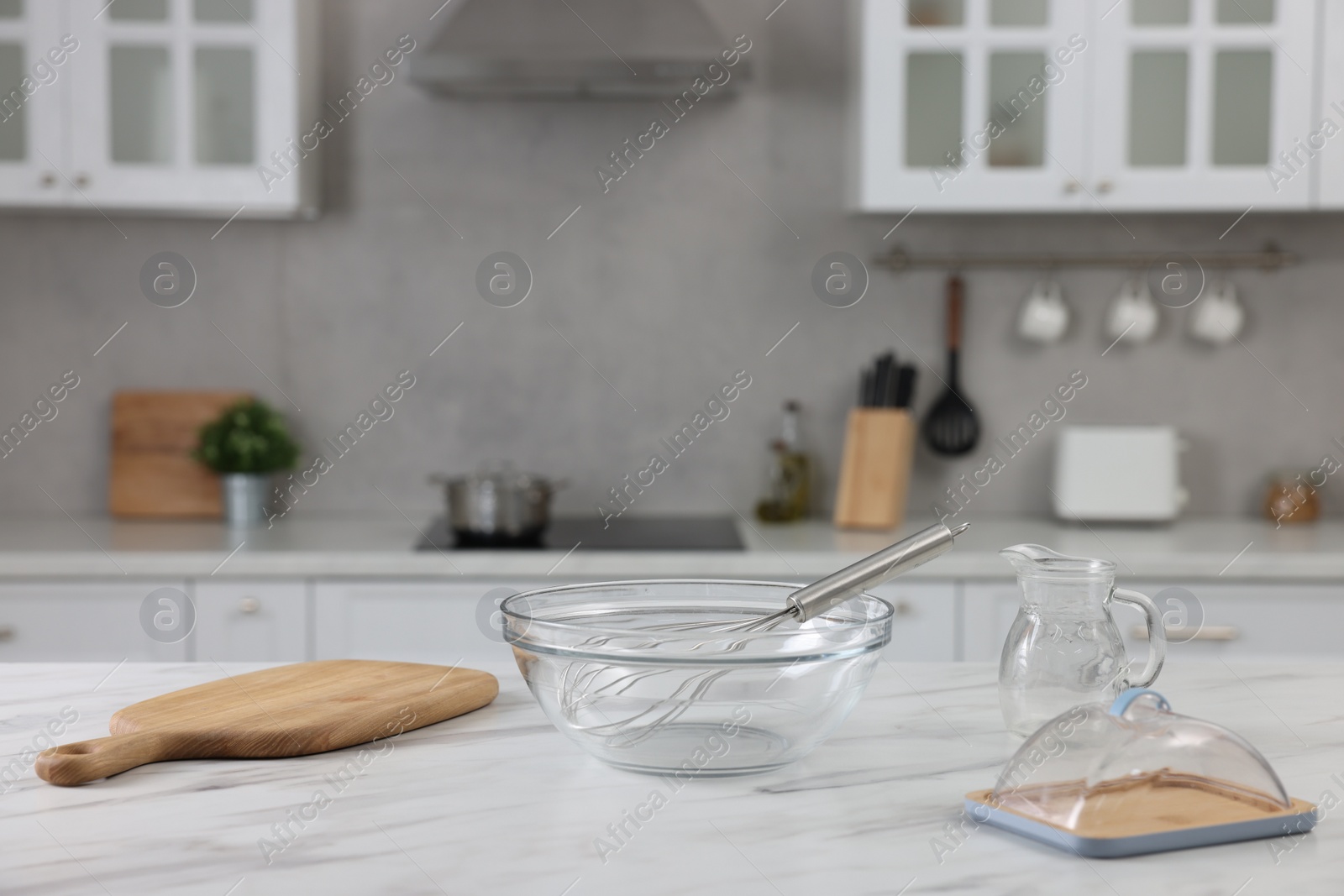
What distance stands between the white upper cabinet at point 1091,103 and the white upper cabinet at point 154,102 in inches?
47.9

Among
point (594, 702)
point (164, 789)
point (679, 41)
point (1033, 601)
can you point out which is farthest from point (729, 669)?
point (679, 41)

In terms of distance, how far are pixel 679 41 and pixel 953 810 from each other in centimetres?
188

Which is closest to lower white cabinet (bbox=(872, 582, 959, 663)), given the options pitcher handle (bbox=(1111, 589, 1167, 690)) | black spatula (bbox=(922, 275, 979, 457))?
black spatula (bbox=(922, 275, 979, 457))

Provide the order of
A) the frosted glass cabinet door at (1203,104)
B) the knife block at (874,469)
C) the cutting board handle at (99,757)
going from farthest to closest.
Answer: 1. the knife block at (874,469)
2. the frosted glass cabinet door at (1203,104)
3. the cutting board handle at (99,757)

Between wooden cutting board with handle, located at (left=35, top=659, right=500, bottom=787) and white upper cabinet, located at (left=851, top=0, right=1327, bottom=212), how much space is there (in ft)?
5.52

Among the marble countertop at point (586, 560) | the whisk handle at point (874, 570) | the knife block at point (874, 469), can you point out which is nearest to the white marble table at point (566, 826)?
the whisk handle at point (874, 570)

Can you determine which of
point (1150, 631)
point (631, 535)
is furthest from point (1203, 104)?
point (1150, 631)

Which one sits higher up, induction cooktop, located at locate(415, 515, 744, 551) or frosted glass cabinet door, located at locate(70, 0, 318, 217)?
frosted glass cabinet door, located at locate(70, 0, 318, 217)

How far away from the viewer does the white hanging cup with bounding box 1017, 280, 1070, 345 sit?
2.65 meters

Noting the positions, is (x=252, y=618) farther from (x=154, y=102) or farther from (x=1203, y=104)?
(x=1203, y=104)

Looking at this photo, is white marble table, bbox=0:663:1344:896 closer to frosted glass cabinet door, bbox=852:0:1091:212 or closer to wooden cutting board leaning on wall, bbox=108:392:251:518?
frosted glass cabinet door, bbox=852:0:1091:212

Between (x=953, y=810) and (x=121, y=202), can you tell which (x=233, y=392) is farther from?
(x=953, y=810)

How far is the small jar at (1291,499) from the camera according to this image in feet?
8.65

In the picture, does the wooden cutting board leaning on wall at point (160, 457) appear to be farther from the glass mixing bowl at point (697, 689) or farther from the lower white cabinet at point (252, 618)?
the glass mixing bowl at point (697, 689)
